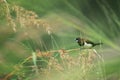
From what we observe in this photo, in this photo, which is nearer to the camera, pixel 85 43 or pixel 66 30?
pixel 85 43

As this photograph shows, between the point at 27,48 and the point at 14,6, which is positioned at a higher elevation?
the point at 14,6

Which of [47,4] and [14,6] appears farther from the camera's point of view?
[47,4]

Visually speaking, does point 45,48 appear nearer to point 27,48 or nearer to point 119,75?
point 27,48

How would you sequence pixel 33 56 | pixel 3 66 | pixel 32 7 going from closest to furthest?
1. pixel 33 56
2. pixel 3 66
3. pixel 32 7

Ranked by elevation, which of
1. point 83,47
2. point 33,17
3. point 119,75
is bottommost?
point 119,75

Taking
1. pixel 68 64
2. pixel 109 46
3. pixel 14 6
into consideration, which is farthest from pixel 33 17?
pixel 109 46

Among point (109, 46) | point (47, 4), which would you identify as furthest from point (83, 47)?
point (47, 4)

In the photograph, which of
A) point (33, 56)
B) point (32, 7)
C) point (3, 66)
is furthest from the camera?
point (32, 7)
